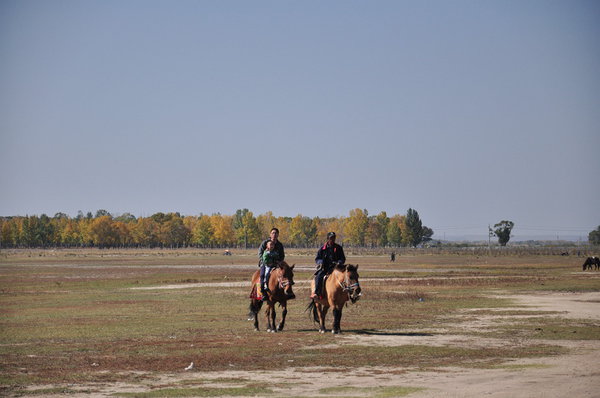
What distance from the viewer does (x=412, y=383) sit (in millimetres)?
15547

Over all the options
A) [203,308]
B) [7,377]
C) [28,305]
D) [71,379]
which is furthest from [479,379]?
[28,305]

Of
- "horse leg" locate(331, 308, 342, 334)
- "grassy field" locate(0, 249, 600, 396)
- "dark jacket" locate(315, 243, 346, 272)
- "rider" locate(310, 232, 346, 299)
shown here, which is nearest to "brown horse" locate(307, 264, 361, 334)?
"horse leg" locate(331, 308, 342, 334)

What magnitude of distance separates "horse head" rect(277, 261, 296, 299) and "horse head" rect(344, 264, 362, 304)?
1565 mm

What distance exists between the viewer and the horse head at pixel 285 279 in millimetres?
23638

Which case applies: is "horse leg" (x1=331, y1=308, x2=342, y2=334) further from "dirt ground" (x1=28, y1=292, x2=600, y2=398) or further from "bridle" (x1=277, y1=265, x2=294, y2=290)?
"dirt ground" (x1=28, y1=292, x2=600, y2=398)

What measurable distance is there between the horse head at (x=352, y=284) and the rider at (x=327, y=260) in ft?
3.78

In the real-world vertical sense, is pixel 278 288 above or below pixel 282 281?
below

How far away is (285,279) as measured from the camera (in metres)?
23.8

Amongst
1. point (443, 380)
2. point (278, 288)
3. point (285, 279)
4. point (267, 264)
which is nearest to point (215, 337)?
point (278, 288)

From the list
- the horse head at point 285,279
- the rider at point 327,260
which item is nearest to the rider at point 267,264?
the horse head at point 285,279

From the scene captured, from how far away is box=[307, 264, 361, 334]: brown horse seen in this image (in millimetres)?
22875

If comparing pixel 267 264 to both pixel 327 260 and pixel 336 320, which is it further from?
pixel 336 320

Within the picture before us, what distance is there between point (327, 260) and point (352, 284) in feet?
5.67

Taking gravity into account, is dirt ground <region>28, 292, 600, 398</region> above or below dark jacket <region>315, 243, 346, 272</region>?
below
